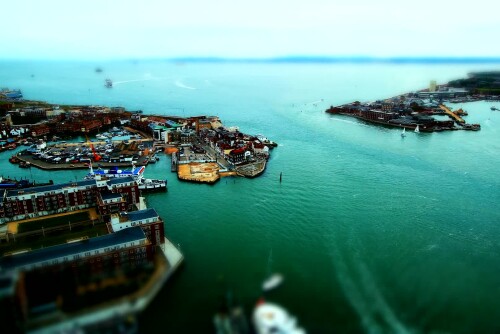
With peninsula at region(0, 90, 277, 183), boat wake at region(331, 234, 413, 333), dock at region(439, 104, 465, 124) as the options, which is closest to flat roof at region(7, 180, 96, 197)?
peninsula at region(0, 90, 277, 183)

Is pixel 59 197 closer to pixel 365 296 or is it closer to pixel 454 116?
pixel 365 296

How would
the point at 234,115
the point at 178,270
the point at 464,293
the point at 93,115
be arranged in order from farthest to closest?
the point at 234,115
the point at 93,115
the point at 178,270
the point at 464,293

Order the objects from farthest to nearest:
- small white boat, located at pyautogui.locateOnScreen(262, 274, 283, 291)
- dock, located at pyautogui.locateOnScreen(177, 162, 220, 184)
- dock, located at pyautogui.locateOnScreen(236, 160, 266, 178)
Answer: dock, located at pyautogui.locateOnScreen(236, 160, 266, 178) → dock, located at pyautogui.locateOnScreen(177, 162, 220, 184) → small white boat, located at pyautogui.locateOnScreen(262, 274, 283, 291)

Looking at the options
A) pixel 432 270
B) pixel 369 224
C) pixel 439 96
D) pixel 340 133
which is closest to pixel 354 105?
pixel 340 133

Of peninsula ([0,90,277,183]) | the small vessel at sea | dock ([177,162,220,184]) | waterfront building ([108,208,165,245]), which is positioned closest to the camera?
the small vessel at sea

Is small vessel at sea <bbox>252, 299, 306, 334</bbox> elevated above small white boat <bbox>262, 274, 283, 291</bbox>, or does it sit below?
above

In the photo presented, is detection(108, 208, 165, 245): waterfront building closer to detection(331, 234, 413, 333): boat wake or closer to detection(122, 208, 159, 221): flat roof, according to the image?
detection(122, 208, 159, 221): flat roof

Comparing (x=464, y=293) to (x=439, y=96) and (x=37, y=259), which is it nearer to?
(x=37, y=259)

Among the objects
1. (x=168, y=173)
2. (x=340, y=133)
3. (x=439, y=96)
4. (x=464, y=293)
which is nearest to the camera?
(x=464, y=293)
